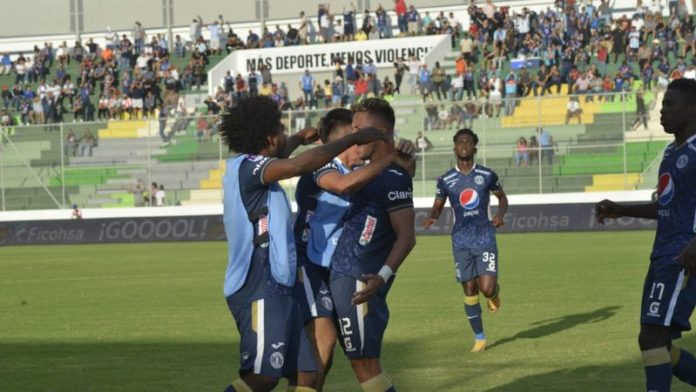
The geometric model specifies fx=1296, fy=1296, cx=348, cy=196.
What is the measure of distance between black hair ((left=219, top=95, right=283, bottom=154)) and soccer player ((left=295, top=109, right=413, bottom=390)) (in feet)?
2.96

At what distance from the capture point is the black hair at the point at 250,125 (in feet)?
25.5

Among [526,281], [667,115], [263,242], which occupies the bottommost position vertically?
[526,281]

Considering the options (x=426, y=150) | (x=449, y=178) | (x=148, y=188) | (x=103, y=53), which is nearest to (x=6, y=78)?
(x=103, y=53)

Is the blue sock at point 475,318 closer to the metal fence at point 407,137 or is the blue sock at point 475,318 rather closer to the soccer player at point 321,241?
the soccer player at point 321,241

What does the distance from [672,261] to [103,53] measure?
56.9 m

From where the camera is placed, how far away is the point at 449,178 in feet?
50.1

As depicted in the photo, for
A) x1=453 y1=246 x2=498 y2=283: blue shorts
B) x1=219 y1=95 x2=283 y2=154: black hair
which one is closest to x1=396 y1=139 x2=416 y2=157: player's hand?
x1=219 y1=95 x2=283 y2=154: black hair

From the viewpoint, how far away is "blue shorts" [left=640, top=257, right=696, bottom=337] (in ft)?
28.9

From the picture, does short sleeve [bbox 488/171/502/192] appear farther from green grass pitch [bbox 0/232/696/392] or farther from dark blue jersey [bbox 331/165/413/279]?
dark blue jersey [bbox 331/165/413/279]

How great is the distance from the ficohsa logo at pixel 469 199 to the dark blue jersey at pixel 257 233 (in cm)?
747

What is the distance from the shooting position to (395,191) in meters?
8.40

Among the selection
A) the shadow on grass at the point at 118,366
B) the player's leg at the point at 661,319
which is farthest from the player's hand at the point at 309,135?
the shadow on grass at the point at 118,366

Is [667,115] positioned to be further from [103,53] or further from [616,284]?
[103,53]

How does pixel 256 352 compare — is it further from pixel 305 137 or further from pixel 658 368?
pixel 658 368
